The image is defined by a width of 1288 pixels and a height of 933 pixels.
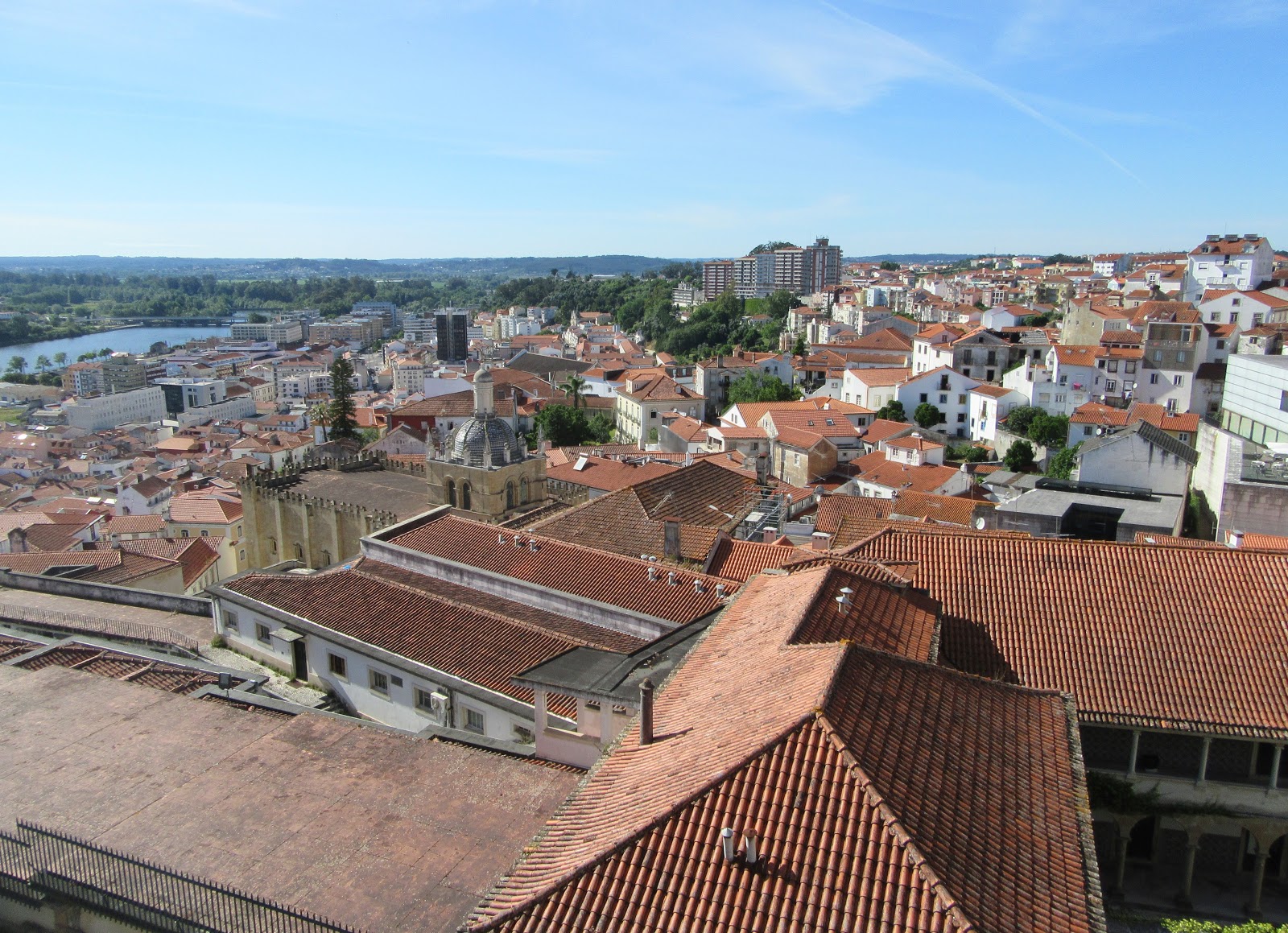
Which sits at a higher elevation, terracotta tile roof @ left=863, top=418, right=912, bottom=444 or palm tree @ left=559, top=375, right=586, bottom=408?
terracotta tile roof @ left=863, top=418, right=912, bottom=444

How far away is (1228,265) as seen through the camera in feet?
246

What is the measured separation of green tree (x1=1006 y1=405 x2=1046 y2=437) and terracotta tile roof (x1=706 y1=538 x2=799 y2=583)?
3674 cm

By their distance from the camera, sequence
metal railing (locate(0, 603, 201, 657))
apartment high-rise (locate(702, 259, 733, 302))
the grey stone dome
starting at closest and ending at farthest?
metal railing (locate(0, 603, 201, 657)), the grey stone dome, apartment high-rise (locate(702, 259, 733, 302))

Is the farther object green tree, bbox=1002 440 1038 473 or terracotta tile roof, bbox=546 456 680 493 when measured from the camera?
green tree, bbox=1002 440 1038 473

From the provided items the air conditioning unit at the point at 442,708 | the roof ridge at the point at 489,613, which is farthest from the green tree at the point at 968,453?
the air conditioning unit at the point at 442,708

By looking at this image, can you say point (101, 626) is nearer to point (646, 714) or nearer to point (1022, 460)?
point (646, 714)

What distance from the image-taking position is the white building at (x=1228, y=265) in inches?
2896

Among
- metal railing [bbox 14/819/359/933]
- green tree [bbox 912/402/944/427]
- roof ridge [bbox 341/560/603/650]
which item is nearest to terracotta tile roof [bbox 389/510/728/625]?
roof ridge [bbox 341/560/603/650]

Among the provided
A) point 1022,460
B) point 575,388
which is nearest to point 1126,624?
point 1022,460

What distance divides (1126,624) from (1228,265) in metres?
74.3

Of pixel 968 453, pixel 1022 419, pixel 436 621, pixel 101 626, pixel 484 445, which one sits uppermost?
pixel 484 445

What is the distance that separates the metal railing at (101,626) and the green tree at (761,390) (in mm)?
53375

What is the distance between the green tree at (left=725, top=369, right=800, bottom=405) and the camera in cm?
7194

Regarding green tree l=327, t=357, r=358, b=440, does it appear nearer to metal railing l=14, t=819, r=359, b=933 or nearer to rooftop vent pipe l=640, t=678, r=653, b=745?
metal railing l=14, t=819, r=359, b=933
